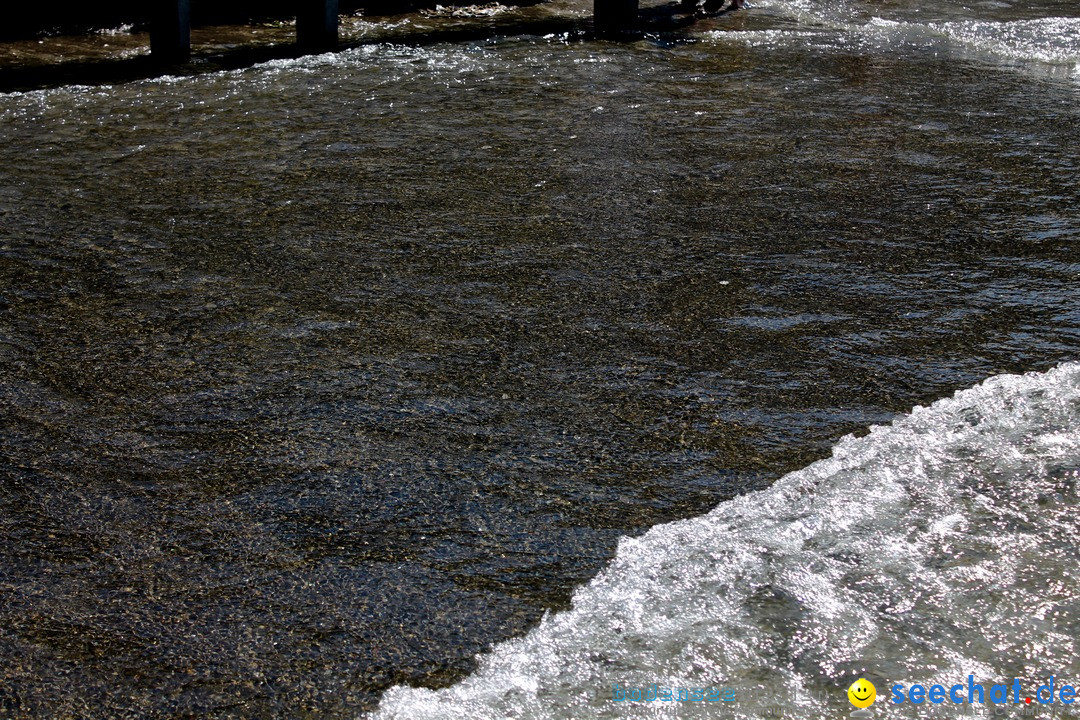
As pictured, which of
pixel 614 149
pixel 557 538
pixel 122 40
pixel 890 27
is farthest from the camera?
pixel 890 27

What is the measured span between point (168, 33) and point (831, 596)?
27.5 feet

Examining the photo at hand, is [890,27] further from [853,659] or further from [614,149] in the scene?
[853,659]

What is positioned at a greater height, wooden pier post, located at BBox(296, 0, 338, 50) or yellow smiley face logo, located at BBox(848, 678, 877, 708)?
wooden pier post, located at BBox(296, 0, 338, 50)

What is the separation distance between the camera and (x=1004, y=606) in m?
2.99

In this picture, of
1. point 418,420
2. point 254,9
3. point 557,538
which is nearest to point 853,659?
point 557,538

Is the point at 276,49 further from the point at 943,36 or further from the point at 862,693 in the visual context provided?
the point at 862,693

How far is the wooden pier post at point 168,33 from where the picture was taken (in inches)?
374

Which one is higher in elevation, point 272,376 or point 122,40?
Answer: point 122,40

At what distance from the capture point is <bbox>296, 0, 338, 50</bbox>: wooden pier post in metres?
9.87

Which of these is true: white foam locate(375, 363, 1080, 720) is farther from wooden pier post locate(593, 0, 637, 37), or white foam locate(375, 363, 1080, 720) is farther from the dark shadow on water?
wooden pier post locate(593, 0, 637, 37)

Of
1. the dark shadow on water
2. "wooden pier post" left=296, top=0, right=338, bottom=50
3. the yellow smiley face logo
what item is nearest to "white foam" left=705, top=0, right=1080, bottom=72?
the dark shadow on water

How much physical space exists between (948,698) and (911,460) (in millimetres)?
1124

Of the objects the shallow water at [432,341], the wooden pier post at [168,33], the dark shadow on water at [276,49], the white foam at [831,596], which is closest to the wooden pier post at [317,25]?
the dark shadow on water at [276,49]

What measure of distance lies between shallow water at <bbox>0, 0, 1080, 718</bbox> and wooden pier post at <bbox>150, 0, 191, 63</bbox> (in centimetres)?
125
